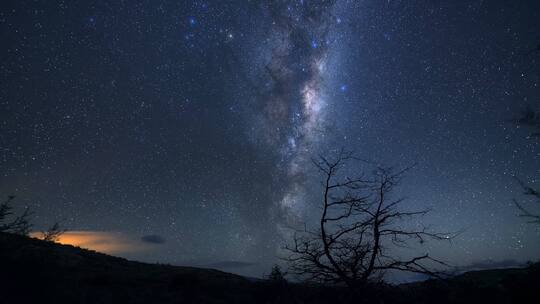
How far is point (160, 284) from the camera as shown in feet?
37.5

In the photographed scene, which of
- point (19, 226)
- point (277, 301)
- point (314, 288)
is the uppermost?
point (19, 226)

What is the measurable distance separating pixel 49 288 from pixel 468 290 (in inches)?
585

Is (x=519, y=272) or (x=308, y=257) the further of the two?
(x=519, y=272)

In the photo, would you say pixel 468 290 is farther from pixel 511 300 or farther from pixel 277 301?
pixel 277 301

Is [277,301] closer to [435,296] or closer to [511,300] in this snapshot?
[435,296]

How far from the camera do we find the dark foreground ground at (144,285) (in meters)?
8.98

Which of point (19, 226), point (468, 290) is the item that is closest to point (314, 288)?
point (468, 290)

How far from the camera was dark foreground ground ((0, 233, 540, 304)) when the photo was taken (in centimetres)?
898

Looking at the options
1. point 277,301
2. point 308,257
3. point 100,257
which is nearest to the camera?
point 308,257

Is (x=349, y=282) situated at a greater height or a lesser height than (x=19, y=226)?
lesser

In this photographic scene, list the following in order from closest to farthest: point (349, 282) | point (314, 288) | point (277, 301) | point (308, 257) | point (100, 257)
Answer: point (349, 282) → point (308, 257) → point (314, 288) → point (277, 301) → point (100, 257)

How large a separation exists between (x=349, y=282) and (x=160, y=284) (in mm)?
9682

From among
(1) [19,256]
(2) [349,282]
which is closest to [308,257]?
(2) [349,282]

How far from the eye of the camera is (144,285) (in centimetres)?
1112
